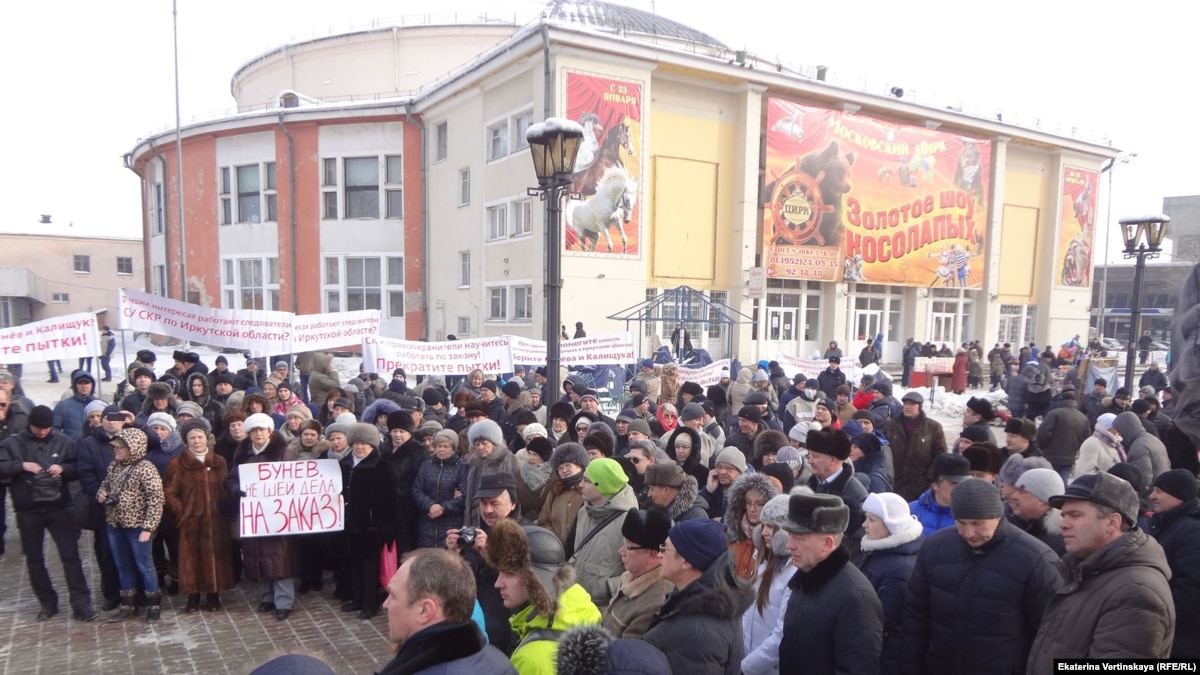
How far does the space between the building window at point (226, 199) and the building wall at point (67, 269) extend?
25520 millimetres

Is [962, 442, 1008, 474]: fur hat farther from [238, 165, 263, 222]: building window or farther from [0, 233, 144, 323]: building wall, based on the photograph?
[0, 233, 144, 323]: building wall

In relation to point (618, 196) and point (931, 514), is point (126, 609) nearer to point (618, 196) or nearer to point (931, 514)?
point (931, 514)

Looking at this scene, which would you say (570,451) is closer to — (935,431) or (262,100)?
(935,431)

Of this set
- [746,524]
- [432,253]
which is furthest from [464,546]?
[432,253]

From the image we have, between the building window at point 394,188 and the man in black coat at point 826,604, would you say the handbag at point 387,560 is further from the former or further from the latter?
the building window at point 394,188

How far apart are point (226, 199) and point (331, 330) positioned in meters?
21.3

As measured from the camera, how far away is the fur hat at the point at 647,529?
311 centimetres

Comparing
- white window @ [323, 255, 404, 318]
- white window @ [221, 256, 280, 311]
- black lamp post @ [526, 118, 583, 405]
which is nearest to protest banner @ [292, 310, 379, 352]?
black lamp post @ [526, 118, 583, 405]

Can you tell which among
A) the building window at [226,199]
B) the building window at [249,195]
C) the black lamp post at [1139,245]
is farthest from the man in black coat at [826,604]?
the building window at [226,199]

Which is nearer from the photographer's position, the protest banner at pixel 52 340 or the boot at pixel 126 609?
the boot at pixel 126 609

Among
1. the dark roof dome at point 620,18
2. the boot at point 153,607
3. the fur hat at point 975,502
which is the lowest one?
the boot at point 153,607

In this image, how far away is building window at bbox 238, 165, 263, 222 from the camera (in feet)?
89.7

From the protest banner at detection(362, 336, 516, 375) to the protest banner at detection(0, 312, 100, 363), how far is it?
3.53 meters

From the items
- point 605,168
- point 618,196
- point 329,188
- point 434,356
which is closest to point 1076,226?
point 618,196
